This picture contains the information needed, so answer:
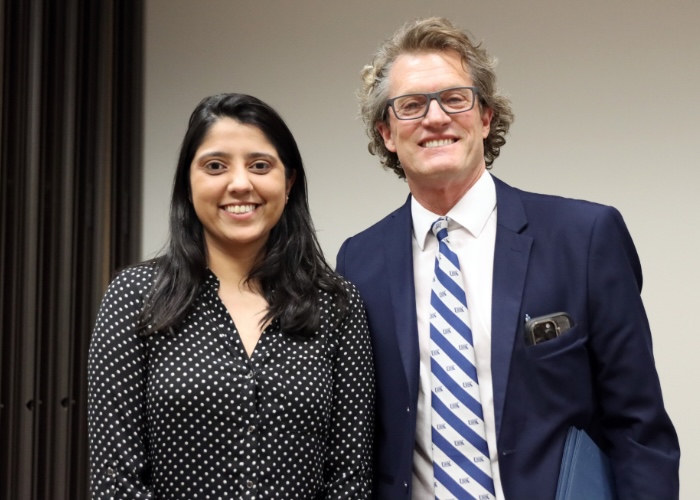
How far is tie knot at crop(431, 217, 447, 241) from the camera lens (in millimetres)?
1900

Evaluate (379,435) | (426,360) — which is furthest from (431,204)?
(379,435)

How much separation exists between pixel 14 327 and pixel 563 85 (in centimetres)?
204

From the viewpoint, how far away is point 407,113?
193cm

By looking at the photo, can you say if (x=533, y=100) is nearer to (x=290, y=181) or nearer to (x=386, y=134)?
(x=386, y=134)

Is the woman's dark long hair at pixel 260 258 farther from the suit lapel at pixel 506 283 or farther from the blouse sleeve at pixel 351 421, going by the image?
the suit lapel at pixel 506 283

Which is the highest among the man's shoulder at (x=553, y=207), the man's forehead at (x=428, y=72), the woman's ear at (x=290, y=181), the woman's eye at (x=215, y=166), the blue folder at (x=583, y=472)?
the man's forehead at (x=428, y=72)

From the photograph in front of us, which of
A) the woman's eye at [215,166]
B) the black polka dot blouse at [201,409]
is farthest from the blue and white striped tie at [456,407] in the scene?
the woman's eye at [215,166]

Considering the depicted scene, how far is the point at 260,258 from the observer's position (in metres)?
1.83

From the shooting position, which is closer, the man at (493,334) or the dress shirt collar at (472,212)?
the man at (493,334)

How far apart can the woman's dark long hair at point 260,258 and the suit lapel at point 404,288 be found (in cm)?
12

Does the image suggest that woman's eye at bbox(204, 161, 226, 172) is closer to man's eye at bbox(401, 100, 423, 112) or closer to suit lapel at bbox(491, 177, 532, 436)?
man's eye at bbox(401, 100, 423, 112)

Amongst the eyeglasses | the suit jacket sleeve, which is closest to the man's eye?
the eyeglasses

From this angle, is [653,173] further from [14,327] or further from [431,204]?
[14,327]

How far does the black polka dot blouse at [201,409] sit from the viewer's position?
5.29 feet
